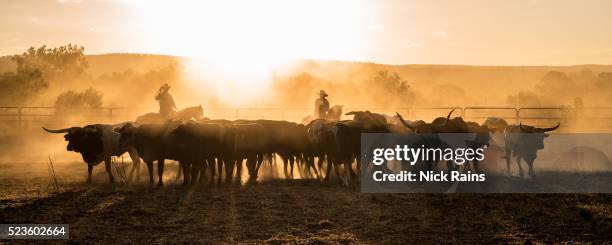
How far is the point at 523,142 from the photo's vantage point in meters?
15.6

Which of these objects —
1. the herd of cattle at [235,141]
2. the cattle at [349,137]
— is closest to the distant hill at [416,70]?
the herd of cattle at [235,141]

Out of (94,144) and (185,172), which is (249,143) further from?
(94,144)

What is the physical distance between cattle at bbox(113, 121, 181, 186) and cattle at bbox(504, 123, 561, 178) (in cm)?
820

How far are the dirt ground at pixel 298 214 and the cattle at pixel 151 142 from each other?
2.01 feet

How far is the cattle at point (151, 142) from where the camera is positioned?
551 inches

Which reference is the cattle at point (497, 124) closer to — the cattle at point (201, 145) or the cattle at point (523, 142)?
the cattle at point (523, 142)

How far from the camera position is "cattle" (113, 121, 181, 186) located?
14000 mm

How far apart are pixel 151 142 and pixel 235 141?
189cm

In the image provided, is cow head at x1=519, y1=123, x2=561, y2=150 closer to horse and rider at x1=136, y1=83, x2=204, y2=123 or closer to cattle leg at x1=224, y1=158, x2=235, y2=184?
cattle leg at x1=224, y1=158, x2=235, y2=184

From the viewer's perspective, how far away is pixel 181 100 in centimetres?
6844

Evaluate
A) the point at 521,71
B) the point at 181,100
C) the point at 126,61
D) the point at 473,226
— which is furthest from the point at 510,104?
the point at 126,61

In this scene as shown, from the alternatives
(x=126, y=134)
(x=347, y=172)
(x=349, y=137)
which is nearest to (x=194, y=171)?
(x=126, y=134)

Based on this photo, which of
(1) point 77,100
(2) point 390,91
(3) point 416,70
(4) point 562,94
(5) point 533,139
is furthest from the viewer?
(3) point 416,70

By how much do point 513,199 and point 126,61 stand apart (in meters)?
127
